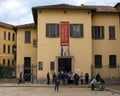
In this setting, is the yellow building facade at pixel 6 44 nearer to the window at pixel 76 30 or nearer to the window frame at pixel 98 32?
the window frame at pixel 98 32

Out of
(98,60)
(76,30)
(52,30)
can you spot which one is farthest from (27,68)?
(98,60)

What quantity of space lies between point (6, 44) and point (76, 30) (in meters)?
47.9

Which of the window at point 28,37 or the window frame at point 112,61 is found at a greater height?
the window at point 28,37

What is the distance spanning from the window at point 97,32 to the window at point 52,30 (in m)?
5.07

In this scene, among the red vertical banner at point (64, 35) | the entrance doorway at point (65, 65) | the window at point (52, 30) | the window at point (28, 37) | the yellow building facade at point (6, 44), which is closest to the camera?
the red vertical banner at point (64, 35)

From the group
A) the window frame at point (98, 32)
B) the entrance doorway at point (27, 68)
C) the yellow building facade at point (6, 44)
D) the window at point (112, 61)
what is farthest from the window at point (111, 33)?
the yellow building facade at point (6, 44)

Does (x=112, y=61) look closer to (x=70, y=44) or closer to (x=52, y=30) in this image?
(x=70, y=44)

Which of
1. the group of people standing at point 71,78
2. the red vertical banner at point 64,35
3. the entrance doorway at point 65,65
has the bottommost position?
the group of people standing at point 71,78

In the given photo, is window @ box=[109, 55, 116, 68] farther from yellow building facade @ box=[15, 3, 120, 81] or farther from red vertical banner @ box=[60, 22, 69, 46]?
red vertical banner @ box=[60, 22, 69, 46]

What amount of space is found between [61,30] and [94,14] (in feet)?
18.1

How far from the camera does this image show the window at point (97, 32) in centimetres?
4659

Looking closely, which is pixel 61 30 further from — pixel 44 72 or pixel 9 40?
pixel 9 40

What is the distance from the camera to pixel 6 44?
296 ft

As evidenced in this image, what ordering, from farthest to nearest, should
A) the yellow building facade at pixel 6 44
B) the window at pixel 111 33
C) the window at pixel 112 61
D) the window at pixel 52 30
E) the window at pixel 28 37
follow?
the yellow building facade at pixel 6 44 → the window at pixel 28 37 → the window at pixel 111 33 → the window at pixel 112 61 → the window at pixel 52 30
